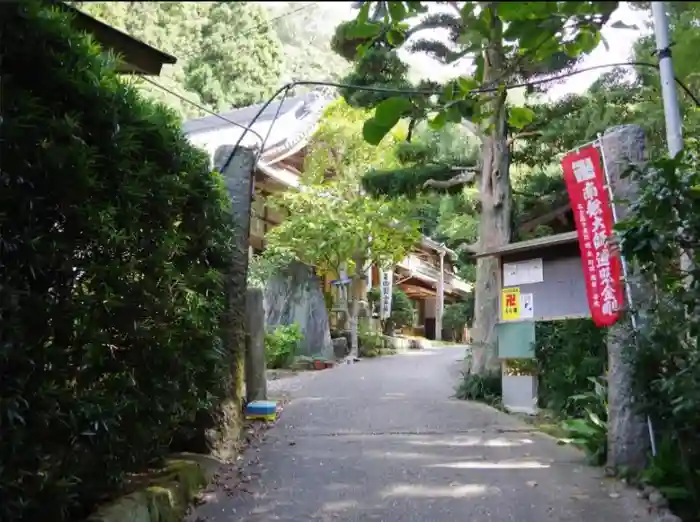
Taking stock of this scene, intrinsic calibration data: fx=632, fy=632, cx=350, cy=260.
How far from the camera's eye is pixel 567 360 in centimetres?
862

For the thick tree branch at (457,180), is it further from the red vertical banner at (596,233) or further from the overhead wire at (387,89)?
the red vertical banner at (596,233)

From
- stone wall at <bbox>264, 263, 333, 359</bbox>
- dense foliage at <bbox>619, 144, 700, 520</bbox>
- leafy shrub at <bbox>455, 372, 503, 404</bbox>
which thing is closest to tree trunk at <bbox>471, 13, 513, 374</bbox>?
leafy shrub at <bbox>455, 372, 503, 404</bbox>

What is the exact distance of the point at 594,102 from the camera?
9391 mm

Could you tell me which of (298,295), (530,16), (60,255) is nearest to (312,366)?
(298,295)

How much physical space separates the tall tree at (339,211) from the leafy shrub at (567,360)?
336 inches

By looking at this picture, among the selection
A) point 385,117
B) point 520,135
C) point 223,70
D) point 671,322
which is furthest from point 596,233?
point 223,70

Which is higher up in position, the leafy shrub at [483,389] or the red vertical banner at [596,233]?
the red vertical banner at [596,233]

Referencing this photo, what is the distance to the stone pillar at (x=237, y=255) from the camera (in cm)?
654

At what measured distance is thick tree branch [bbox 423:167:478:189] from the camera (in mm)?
11844

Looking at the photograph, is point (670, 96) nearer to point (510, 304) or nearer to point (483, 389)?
point (510, 304)

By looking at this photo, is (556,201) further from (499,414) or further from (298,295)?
(298,295)

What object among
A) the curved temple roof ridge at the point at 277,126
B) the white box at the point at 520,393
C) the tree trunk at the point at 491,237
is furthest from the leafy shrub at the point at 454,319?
the white box at the point at 520,393

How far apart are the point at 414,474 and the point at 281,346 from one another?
10407 millimetres

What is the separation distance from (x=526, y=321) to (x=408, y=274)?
2121 cm
